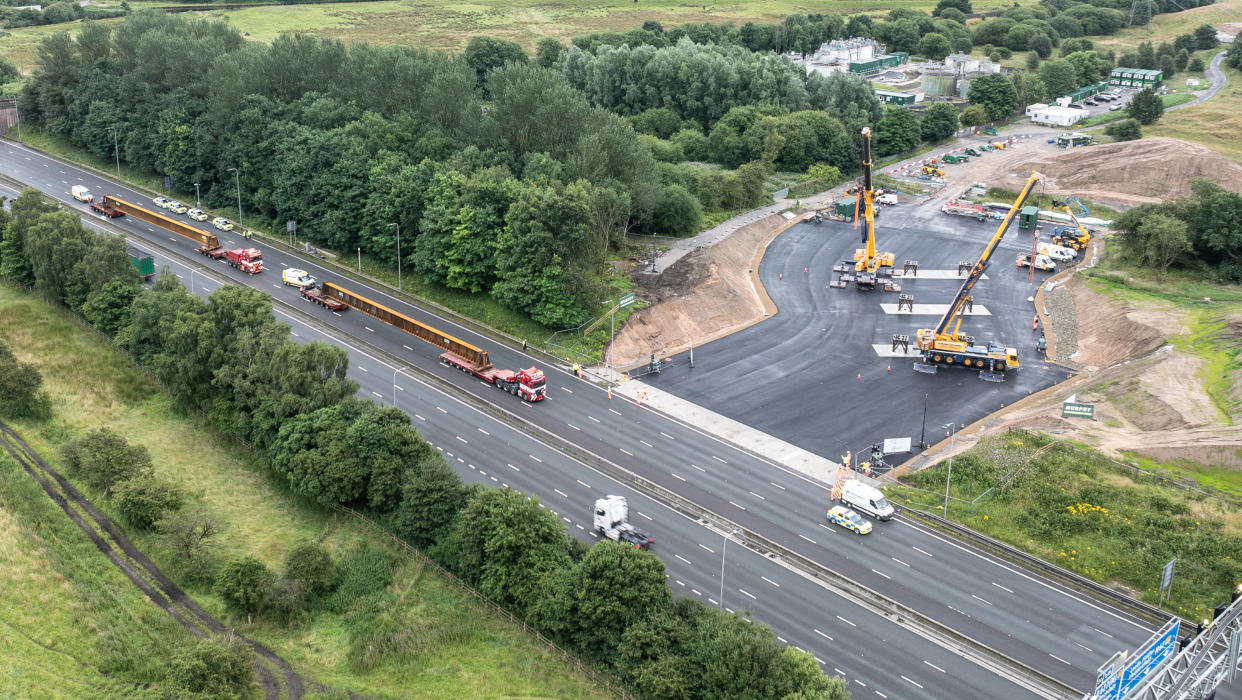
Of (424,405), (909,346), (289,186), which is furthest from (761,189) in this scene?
(424,405)

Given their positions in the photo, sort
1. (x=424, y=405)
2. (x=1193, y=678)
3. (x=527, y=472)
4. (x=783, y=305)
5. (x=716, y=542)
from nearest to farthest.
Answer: (x=1193, y=678) < (x=716, y=542) < (x=527, y=472) < (x=424, y=405) < (x=783, y=305)

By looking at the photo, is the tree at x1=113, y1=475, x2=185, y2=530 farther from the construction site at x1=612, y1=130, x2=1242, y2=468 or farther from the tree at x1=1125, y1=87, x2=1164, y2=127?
the tree at x1=1125, y1=87, x2=1164, y2=127

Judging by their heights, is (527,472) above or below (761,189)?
below

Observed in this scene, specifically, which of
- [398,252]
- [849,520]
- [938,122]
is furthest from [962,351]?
[938,122]

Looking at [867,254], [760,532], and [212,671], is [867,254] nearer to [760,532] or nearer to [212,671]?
[760,532]

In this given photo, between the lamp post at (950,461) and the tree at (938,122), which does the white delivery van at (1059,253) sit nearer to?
the lamp post at (950,461)

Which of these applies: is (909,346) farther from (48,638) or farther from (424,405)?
(48,638)
